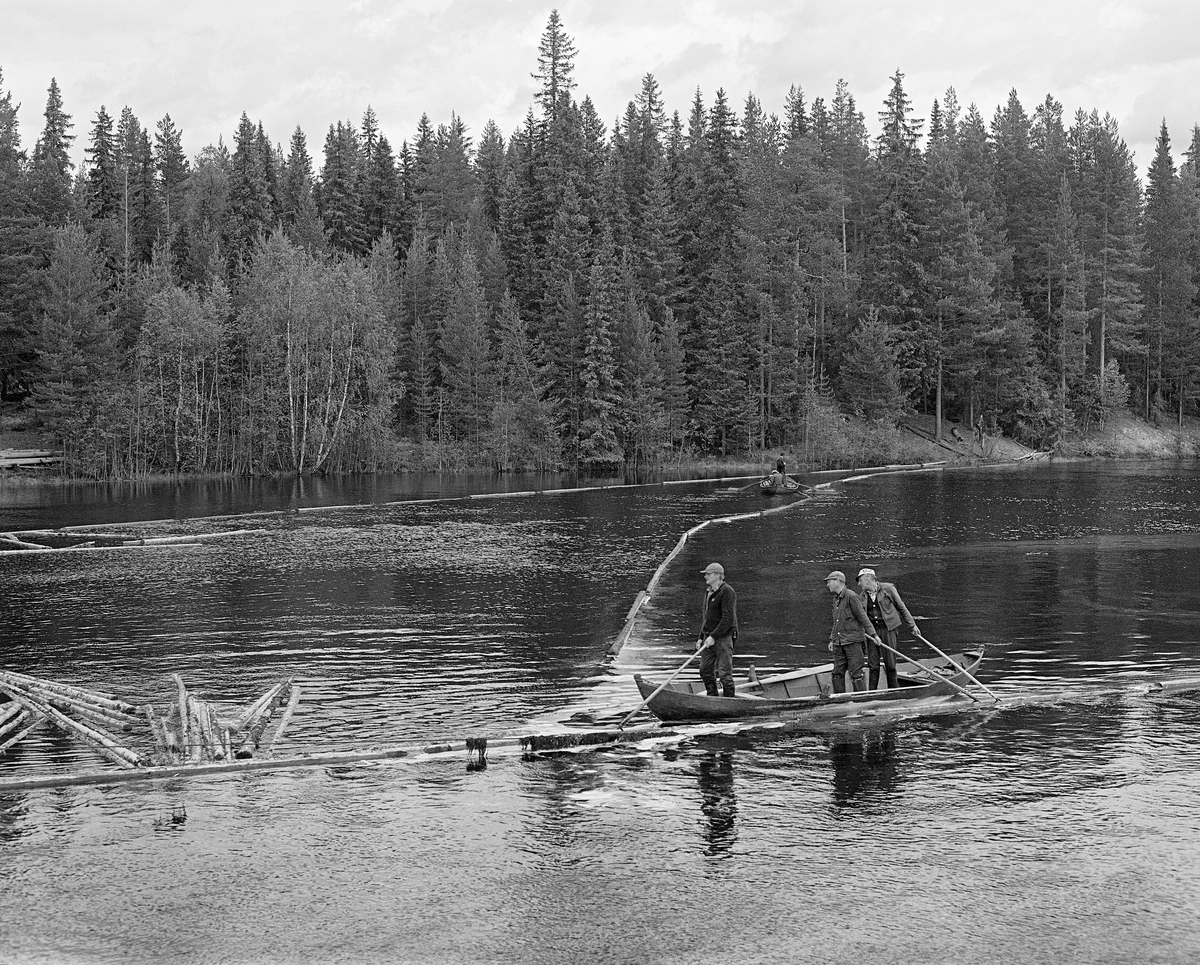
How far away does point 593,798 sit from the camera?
1561 centimetres

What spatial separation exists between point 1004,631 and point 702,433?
64176mm

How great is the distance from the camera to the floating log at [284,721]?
1770 centimetres

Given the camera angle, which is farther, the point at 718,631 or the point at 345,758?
the point at 718,631

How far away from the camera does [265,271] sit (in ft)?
270

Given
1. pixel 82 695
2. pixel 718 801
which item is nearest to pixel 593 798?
pixel 718 801

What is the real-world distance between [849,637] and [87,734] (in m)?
11.9

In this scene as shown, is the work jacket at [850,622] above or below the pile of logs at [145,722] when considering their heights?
above

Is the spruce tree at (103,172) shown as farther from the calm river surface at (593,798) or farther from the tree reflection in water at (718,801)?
the tree reflection in water at (718,801)

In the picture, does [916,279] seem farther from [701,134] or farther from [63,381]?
[63,381]

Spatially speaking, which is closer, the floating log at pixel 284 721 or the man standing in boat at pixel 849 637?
the floating log at pixel 284 721

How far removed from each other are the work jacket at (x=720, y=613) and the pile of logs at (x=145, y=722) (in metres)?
6.93

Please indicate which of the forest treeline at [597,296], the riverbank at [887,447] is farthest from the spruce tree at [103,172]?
the riverbank at [887,447]

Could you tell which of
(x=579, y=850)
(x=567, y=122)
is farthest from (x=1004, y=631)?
(x=567, y=122)

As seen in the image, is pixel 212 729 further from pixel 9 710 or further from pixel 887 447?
pixel 887 447
